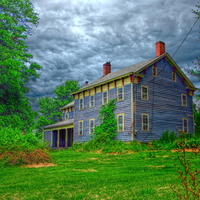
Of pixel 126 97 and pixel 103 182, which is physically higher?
pixel 126 97

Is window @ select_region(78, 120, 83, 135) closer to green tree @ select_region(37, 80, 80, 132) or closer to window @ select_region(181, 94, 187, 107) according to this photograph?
window @ select_region(181, 94, 187, 107)

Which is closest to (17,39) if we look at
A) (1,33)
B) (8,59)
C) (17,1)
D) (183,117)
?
(17,1)

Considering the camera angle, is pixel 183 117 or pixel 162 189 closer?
pixel 162 189

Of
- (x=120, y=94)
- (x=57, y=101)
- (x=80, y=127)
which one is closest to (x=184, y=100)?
(x=120, y=94)

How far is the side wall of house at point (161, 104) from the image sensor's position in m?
24.0

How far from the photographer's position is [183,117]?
2803cm

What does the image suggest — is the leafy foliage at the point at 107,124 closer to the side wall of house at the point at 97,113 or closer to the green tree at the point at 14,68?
the side wall of house at the point at 97,113

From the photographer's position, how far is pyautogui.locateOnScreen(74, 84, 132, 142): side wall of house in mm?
23641

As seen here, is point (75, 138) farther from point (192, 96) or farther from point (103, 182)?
point (103, 182)

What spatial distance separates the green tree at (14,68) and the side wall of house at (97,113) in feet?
19.5

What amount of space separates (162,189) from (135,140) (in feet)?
55.1

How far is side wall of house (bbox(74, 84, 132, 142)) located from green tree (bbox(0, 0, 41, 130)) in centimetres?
593

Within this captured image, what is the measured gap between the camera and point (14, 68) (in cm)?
2642

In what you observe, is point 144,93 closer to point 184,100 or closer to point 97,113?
point 97,113
